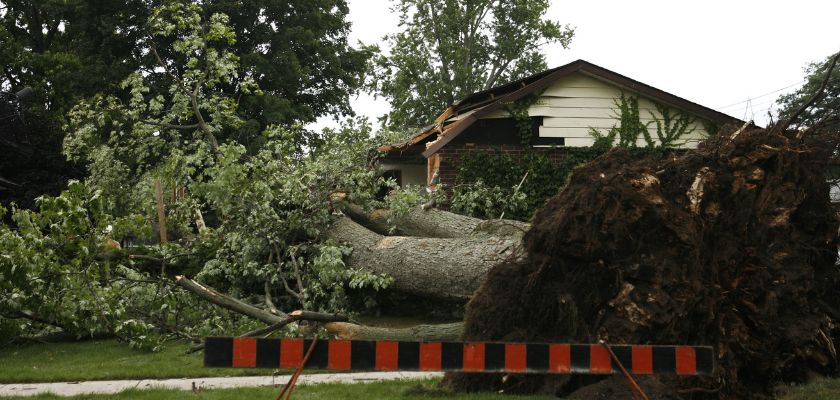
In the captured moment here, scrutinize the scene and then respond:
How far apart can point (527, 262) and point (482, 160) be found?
388 inches

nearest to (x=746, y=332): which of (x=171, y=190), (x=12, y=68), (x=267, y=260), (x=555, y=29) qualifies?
(x=267, y=260)

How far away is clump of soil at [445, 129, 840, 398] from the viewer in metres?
5.86

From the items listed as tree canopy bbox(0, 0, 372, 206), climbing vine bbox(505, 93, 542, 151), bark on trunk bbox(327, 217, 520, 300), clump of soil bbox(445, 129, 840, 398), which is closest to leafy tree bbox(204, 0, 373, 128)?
tree canopy bbox(0, 0, 372, 206)

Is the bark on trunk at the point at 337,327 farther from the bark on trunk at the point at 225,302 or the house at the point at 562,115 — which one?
the house at the point at 562,115

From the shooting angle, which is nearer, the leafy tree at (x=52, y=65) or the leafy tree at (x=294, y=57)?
→ the leafy tree at (x=52, y=65)

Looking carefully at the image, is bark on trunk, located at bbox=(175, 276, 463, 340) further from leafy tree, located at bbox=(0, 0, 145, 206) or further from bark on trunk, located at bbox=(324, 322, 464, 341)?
leafy tree, located at bbox=(0, 0, 145, 206)

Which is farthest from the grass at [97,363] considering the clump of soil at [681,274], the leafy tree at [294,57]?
the leafy tree at [294,57]

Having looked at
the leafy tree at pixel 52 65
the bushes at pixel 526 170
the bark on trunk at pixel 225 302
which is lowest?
the bark on trunk at pixel 225 302

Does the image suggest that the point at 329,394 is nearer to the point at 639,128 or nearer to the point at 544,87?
the point at 544,87

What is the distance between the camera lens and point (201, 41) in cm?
1270

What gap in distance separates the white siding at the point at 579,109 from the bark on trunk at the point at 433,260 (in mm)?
6310

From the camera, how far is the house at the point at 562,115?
16.2 meters

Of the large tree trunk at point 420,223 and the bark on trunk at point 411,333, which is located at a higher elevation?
the large tree trunk at point 420,223

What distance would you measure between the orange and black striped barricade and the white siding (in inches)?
473
